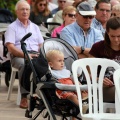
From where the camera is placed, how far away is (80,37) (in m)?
11.5

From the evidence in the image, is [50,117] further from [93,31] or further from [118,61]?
[93,31]

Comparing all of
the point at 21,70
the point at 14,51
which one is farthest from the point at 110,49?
the point at 14,51

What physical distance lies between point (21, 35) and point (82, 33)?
1608mm

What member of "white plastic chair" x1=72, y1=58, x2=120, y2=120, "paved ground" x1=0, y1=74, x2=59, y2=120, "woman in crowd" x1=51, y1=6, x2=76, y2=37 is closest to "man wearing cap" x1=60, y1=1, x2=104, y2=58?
"paved ground" x1=0, y1=74, x2=59, y2=120

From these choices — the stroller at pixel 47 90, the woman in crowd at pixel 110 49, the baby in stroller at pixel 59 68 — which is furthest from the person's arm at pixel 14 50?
the woman in crowd at pixel 110 49

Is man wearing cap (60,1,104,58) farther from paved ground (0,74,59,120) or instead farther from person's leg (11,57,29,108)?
paved ground (0,74,59,120)

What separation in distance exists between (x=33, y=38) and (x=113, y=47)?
375 centimetres

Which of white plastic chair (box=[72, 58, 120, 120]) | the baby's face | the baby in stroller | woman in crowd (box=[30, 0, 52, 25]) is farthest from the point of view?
woman in crowd (box=[30, 0, 52, 25])

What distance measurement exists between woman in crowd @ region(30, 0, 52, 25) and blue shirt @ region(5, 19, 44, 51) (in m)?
3.22

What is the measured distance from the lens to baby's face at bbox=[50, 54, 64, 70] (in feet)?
31.6

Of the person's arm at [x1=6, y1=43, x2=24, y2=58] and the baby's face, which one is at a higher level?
the baby's face

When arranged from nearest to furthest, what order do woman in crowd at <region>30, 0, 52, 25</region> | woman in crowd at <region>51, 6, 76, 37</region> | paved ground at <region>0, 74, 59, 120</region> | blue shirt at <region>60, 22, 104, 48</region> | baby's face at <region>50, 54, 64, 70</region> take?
baby's face at <region>50, 54, 64, 70</region>
paved ground at <region>0, 74, 59, 120</region>
blue shirt at <region>60, 22, 104, 48</region>
woman in crowd at <region>51, 6, 76, 37</region>
woman in crowd at <region>30, 0, 52, 25</region>

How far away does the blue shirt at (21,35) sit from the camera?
12703 mm

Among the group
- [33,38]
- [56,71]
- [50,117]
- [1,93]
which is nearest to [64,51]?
[56,71]
